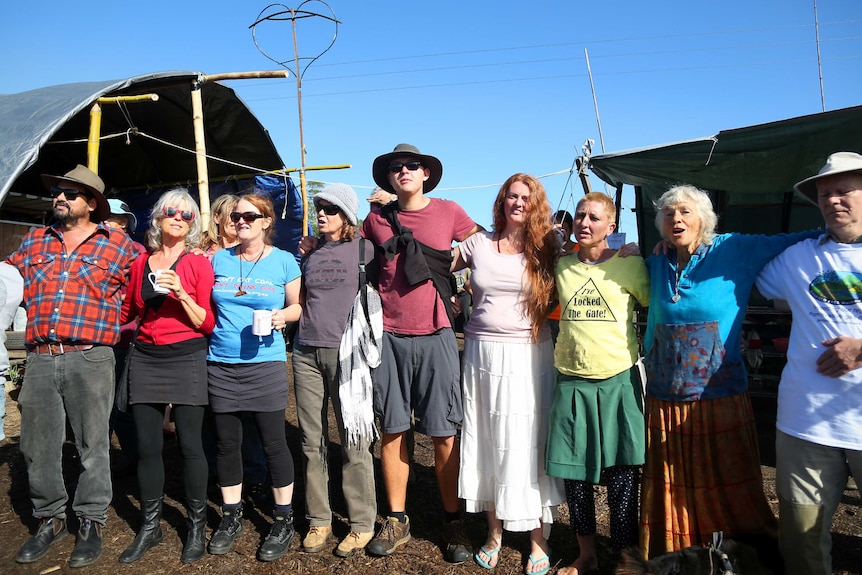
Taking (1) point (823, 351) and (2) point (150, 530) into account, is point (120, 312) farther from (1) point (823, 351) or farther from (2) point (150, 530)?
(1) point (823, 351)

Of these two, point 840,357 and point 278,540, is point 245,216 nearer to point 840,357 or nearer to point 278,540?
point 278,540

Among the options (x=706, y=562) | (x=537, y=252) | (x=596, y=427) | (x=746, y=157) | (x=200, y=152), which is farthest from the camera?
(x=200, y=152)

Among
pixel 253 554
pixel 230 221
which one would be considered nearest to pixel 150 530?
pixel 253 554

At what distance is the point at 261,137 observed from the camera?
9.20 m

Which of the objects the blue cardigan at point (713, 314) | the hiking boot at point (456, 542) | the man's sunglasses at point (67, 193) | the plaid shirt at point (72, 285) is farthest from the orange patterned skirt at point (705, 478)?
the man's sunglasses at point (67, 193)

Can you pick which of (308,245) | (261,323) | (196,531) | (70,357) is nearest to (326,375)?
(261,323)

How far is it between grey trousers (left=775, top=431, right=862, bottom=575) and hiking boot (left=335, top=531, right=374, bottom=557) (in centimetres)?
206

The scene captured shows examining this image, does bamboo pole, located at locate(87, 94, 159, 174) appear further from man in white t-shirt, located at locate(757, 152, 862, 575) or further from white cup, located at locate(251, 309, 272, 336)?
man in white t-shirt, located at locate(757, 152, 862, 575)

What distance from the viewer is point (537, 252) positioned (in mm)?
3055

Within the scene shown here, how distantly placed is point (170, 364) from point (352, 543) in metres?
1.41

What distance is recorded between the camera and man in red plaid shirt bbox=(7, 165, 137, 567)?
315 centimetres

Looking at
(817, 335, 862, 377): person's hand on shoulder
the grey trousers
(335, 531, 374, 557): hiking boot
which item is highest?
(817, 335, 862, 377): person's hand on shoulder

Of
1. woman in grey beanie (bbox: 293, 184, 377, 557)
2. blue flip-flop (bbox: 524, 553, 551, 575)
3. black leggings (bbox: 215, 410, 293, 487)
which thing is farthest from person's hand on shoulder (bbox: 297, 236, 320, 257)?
blue flip-flop (bbox: 524, 553, 551, 575)

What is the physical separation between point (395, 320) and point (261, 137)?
7.01m
